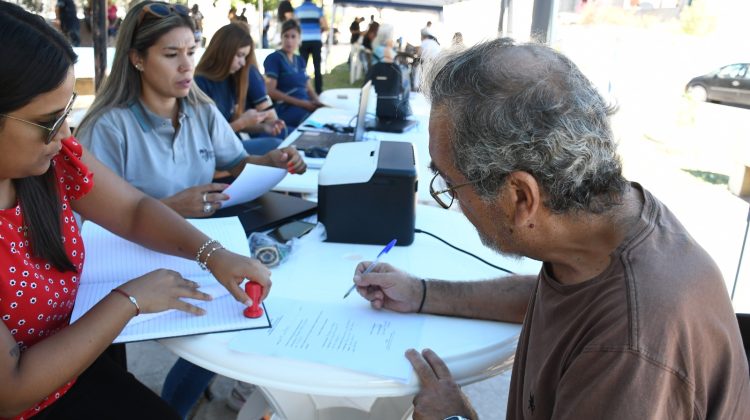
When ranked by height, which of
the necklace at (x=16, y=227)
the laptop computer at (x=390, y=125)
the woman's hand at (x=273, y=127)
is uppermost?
the necklace at (x=16, y=227)

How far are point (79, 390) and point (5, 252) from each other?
1.24 feet

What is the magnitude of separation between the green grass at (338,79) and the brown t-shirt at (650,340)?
11.9 m

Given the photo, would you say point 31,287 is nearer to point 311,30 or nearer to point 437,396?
point 437,396

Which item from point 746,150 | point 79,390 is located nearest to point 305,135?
point 79,390

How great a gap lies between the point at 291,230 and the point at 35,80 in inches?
30.8

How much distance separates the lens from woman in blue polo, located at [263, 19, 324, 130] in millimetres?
4930

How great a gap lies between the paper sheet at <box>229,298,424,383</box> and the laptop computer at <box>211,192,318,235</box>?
47cm

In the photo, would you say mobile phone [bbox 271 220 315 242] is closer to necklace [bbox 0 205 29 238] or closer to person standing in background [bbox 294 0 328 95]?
necklace [bbox 0 205 29 238]

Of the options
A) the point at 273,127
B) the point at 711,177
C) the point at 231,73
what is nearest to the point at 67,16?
the point at 231,73

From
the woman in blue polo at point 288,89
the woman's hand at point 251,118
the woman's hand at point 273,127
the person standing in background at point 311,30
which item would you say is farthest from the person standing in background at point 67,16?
the woman's hand at point 251,118

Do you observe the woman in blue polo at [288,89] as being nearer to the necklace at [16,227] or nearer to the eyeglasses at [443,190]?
the necklace at [16,227]

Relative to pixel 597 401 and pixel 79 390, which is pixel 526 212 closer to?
pixel 597 401

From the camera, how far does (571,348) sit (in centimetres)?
84

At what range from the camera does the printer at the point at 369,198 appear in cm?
153
